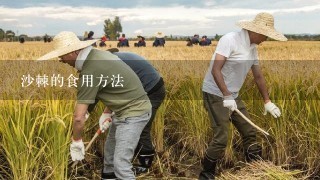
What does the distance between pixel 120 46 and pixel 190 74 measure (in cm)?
1854

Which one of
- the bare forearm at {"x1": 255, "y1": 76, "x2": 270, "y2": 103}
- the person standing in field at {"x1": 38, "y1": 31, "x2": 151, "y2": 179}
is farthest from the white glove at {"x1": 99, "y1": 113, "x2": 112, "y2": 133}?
the bare forearm at {"x1": 255, "y1": 76, "x2": 270, "y2": 103}

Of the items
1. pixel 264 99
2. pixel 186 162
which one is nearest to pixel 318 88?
pixel 264 99

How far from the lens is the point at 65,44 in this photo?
2904 millimetres

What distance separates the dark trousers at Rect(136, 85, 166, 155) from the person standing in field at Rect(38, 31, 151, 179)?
742 mm

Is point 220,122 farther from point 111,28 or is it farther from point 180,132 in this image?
point 111,28

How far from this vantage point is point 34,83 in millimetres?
3990

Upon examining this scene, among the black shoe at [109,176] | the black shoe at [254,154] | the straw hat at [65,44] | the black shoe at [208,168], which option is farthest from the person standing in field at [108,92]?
the black shoe at [254,154]

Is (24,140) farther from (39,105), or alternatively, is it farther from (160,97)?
(160,97)

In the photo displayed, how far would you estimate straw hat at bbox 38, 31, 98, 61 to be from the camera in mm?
2805

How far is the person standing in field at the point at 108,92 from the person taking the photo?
281 cm

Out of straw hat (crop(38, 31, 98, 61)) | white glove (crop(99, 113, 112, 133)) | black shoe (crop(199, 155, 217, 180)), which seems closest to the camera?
straw hat (crop(38, 31, 98, 61))

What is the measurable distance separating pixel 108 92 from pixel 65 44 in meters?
0.44

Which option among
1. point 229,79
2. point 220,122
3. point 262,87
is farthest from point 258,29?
point 220,122

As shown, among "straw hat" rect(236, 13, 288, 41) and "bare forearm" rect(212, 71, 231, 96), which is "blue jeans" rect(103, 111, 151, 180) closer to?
"bare forearm" rect(212, 71, 231, 96)
